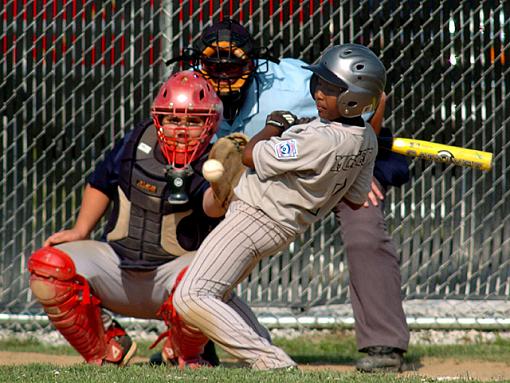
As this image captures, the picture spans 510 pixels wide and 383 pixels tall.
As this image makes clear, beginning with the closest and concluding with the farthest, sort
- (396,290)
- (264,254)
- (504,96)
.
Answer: (264,254) < (396,290) < (504,96)

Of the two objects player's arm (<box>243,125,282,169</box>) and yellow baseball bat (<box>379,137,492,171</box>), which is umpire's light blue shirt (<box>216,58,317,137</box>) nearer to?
yellow baseball bat (<box>379,137,492,171</box>)

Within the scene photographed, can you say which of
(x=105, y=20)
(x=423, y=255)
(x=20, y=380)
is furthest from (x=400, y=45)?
(x=20, y=380)

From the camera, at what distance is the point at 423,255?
772 centimetres

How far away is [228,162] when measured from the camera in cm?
561

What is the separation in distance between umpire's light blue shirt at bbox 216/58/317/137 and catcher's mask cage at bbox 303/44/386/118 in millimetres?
900

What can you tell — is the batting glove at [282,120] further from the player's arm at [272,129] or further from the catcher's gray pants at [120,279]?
the catcher's gray pants at [120,279]

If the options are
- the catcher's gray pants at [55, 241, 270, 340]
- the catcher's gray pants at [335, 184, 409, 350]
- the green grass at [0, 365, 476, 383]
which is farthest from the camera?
the catcher's gray pants at [335, 184, 409, 350]

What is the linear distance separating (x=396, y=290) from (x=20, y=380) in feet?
7.42

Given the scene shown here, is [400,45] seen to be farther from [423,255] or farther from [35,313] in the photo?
[35,313]

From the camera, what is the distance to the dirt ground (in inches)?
254

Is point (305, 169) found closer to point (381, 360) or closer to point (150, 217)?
point (150, 217)

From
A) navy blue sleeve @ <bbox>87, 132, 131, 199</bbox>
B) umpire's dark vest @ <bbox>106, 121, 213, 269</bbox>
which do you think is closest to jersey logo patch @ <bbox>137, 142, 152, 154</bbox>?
umpire's dark vest @ <bbox>106, 121, 213, 269</bbox>

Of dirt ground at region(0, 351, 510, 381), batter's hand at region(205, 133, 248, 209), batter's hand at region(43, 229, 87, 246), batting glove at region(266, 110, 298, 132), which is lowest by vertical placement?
dirt ground at region(0, 351, 510, 381)

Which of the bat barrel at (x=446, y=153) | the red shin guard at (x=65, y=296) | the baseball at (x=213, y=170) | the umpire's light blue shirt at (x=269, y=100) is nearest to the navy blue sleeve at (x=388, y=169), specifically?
the umpire's light blue shirt at (x=269, y=100)
